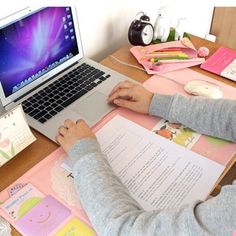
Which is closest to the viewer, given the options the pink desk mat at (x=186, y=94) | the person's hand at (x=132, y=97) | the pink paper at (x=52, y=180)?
the pink paper at (x=52, y=180)

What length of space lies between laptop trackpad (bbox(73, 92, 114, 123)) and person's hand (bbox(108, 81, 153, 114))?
0.08ft

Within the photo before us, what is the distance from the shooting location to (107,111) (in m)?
0.92

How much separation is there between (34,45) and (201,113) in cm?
46

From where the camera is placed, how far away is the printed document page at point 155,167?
0.71 m

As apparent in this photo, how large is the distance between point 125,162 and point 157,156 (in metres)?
0.08

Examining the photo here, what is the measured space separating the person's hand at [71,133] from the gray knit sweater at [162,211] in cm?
2

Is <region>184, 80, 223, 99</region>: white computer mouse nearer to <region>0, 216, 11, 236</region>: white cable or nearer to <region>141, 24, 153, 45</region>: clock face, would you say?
<region>141, 24, 153, 45</region>: clock face

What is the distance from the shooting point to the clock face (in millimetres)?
1121

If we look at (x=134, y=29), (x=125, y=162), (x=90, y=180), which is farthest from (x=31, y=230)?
(x=134, y=29)

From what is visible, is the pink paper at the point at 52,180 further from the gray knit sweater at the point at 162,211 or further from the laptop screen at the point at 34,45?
the laptop screen at the point at 34,45

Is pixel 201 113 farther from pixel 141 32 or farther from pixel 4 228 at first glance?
pixel 4 228

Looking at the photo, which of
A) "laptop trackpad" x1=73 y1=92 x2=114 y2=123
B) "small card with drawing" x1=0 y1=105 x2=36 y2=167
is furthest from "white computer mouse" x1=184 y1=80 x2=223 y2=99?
"small card with drawing" x1=0 y1=105 x2=36 y2=167

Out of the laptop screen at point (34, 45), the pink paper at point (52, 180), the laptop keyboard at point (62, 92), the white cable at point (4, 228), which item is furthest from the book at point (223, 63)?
the white cable at point (4, 228)

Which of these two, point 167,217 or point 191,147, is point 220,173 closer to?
point 191,147
